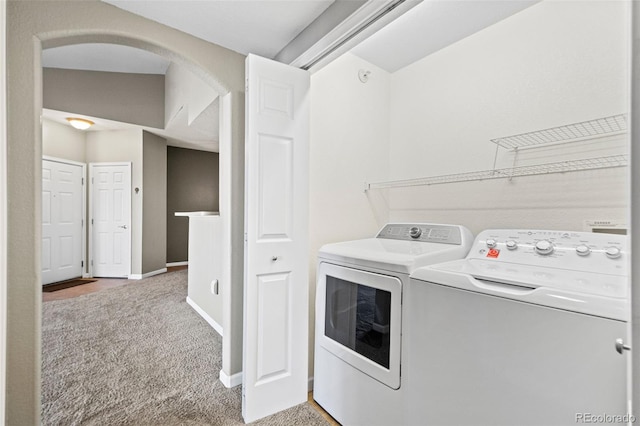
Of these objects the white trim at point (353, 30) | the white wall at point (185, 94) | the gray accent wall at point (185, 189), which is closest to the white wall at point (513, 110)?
the white trim at point (353, 30)

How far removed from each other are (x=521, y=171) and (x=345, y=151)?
44.2 inches

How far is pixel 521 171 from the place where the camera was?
1.76 meters

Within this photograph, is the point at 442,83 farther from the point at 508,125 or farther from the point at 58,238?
the point at 58,238

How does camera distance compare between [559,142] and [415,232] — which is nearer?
[559,142]

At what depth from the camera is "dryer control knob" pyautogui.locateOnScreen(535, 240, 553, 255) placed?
1338mm

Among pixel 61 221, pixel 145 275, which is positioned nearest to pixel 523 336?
pixel 145 275

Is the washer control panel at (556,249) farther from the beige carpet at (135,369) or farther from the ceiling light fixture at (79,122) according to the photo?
the ceiling light fixture at (79,122)

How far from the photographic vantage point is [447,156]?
86.1 inches

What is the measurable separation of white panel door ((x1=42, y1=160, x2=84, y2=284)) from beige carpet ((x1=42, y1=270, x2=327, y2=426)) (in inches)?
53.9

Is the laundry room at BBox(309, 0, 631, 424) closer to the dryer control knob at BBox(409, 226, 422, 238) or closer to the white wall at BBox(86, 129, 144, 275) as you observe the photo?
the dryer control knob at BBox(409, 226, 422, 238)

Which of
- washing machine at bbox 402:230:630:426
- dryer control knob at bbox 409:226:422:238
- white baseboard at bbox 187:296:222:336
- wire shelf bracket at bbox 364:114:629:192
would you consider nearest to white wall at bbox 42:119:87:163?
white baseboard at bbox 187:296:222:336

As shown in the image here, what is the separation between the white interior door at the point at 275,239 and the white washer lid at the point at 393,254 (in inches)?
10.3

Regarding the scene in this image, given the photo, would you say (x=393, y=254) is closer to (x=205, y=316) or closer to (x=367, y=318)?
(x=367, y=318)

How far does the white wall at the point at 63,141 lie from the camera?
179 inches
